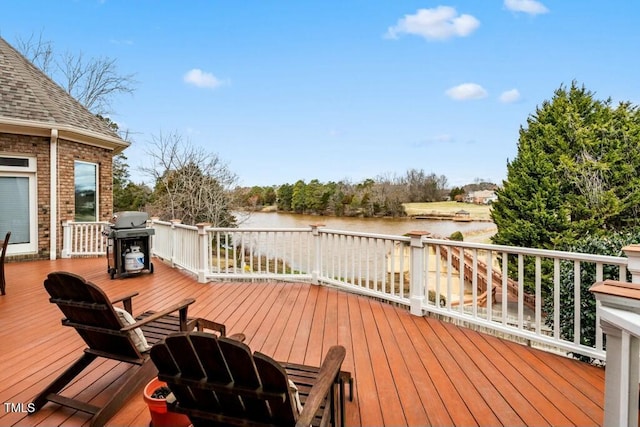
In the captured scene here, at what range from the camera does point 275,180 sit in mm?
23469

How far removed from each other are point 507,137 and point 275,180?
14.7m

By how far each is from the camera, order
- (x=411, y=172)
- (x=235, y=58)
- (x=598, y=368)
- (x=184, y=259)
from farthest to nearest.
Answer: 1. (x=411, y=172)
2. (x=235, y=58)
3. (x=184, y=259)
4. (x=598, y=368)

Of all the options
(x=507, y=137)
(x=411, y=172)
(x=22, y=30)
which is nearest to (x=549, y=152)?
(x=507, y=137)

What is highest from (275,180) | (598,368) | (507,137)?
(507,137)

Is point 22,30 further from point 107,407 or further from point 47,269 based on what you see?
point 107,407

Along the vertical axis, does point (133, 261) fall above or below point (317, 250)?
below

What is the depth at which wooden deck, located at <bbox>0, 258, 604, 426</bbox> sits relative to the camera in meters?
2.05

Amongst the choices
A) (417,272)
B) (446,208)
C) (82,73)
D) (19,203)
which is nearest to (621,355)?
(417,272)

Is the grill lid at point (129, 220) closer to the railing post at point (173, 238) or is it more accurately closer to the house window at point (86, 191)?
the railing post at point (173, 238)

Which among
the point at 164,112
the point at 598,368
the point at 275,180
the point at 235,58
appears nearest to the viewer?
the point at 598,368

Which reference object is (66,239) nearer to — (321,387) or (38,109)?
(38,109)

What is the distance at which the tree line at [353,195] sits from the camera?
1842 cm

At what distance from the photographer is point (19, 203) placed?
7.18 meters

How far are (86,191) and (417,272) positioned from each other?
8.47 metres
